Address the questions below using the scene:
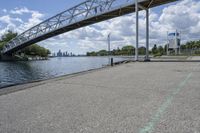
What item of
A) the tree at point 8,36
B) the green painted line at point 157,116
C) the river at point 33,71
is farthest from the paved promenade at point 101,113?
the tree at point 8,36

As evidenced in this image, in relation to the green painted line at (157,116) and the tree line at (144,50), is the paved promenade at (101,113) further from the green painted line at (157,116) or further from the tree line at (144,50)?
the tree line at (144,50)

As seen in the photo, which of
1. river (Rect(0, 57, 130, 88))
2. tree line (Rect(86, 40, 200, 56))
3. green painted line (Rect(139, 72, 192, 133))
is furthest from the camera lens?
tree line (Rect(86, 40, 200, 56))

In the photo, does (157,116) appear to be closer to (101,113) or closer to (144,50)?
(101,113)

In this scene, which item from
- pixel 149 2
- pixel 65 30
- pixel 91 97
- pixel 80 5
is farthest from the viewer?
pixel 65 30

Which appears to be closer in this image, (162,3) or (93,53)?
(162,3)

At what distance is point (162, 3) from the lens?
28.0 metres

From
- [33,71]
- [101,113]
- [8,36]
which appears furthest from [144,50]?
[101,113]

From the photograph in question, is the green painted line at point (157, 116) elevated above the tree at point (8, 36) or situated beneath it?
situated beneath

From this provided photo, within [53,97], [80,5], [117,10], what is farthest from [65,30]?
[53,97]

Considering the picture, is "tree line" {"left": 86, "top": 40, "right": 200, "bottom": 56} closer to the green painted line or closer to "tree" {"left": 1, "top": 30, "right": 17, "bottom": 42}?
"tree" {"left": 1, "top": 30, "right": 17, "bottom": 42}

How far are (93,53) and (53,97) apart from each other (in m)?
155

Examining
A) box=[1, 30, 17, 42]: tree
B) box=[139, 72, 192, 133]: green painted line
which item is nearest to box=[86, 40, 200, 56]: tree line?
box=[1, 30, 17, 42]: tree

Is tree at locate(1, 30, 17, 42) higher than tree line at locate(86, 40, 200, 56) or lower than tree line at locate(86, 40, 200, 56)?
higher

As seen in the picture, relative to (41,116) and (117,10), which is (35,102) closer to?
(41,116)
